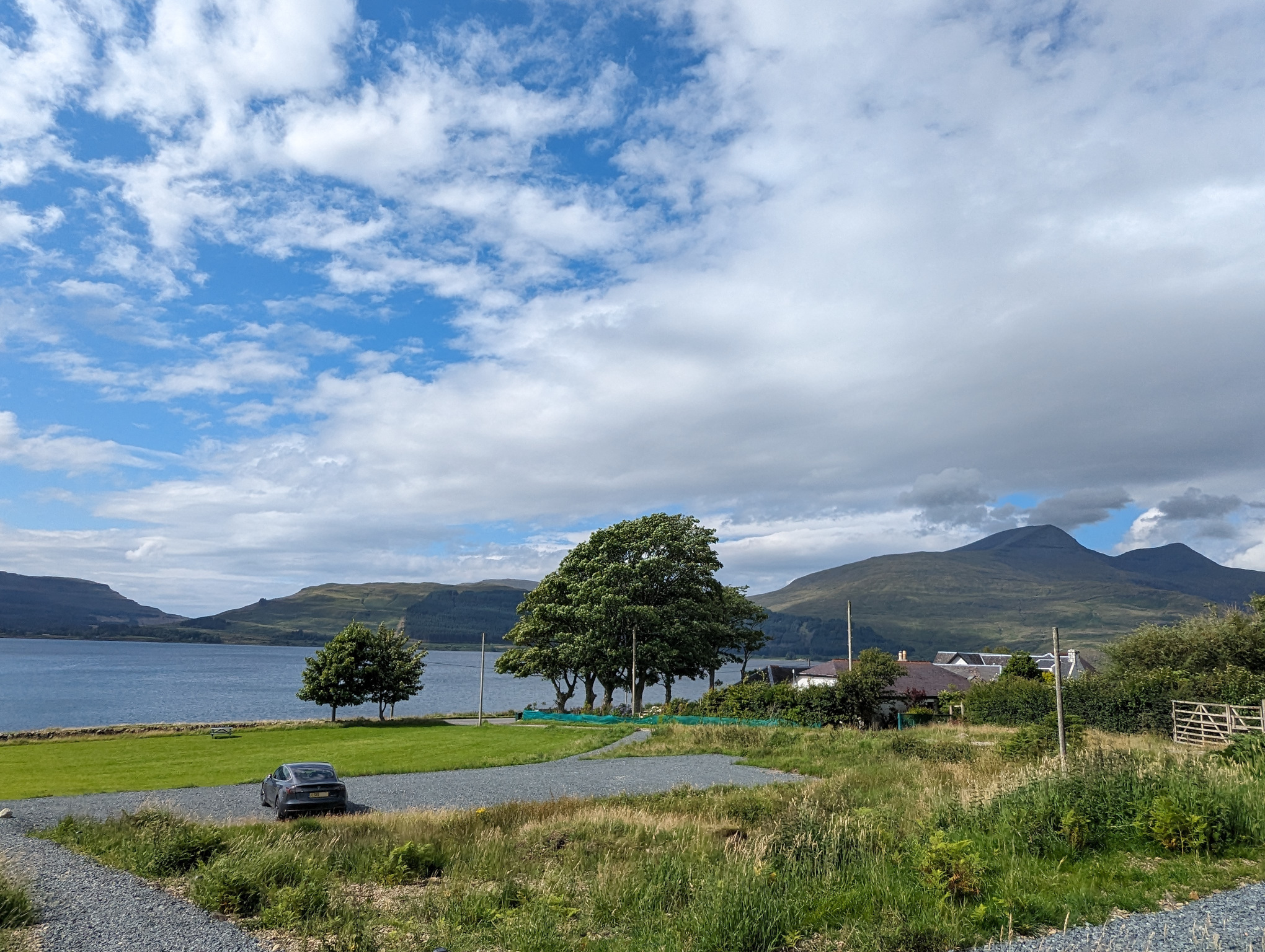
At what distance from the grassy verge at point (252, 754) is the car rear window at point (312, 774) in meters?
9.27

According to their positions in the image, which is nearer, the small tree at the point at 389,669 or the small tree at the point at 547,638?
the small tree at the point at 389,669

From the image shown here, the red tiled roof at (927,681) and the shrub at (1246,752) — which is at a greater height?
the shrub at (1246,752)

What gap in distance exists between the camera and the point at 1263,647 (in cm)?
4400

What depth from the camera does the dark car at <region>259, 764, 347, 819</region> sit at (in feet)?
67.6

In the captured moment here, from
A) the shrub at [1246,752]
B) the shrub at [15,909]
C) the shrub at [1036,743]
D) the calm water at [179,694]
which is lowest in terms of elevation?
the calm water at [179,694]

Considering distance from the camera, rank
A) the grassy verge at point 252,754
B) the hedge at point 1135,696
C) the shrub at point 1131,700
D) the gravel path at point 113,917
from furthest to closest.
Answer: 1. the shrub at point 1131,700
2. the hedge at point 1135,696
3. the grassy verge at point 252,754
4. the gravel path at point 113,917

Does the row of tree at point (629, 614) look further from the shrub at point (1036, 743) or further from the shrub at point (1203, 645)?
the shrub at point (1036, 743)

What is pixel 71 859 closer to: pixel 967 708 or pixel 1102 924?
pixel 1102 924

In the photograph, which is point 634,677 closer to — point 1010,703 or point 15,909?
point 1010,703

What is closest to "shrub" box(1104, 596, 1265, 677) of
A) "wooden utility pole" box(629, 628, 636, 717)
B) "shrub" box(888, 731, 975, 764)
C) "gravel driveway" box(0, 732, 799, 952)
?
"shrub" box(888, 731, 975, 764)

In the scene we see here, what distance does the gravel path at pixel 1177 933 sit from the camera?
791 centimetres

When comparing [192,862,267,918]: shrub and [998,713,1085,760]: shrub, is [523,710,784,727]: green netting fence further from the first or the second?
[192,862,267,918]: shrub

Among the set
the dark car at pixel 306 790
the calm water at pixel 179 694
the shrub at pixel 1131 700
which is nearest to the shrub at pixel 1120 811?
Answer: the dark car at pixel 306 790

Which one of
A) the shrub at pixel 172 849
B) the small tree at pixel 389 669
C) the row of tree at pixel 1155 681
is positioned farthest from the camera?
the small tree at pixel 389 669
